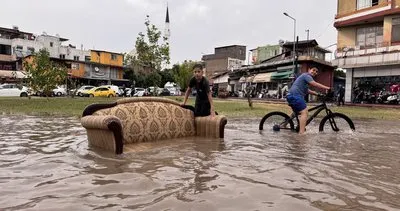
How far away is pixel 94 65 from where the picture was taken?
60.0 metres

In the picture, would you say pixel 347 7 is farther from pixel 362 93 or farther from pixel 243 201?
pixel 243 201

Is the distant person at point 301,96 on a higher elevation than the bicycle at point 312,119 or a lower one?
higher

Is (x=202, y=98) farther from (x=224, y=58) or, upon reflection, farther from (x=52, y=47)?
(x=224, y=58)

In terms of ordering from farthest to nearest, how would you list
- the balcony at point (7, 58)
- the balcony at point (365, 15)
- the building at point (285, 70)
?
the balcony at point (7, 58)
the building at point (285, 70)
the balcony at point (365, 15)

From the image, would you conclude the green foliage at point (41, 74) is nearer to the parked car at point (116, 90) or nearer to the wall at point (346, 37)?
the parked car at point (116, 90)

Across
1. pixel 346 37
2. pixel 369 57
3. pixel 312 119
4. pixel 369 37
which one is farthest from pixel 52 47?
pixel 312 119

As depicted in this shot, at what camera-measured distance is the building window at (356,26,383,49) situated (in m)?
30.4

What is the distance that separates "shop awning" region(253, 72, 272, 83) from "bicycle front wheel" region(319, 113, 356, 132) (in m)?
36.8

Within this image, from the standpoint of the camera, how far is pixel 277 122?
30.1 feet

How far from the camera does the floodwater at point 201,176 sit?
3398 mm

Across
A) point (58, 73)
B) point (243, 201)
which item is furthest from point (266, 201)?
point (58, 73)

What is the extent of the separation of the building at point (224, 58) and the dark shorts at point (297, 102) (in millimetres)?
63962

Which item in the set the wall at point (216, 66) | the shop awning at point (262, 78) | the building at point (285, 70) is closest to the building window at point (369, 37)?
the building at point (285, 70)

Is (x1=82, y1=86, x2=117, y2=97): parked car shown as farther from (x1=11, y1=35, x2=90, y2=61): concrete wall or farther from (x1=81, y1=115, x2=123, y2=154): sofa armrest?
(x1=81, y1=115, x2=123, y2=154): sofa armrest
